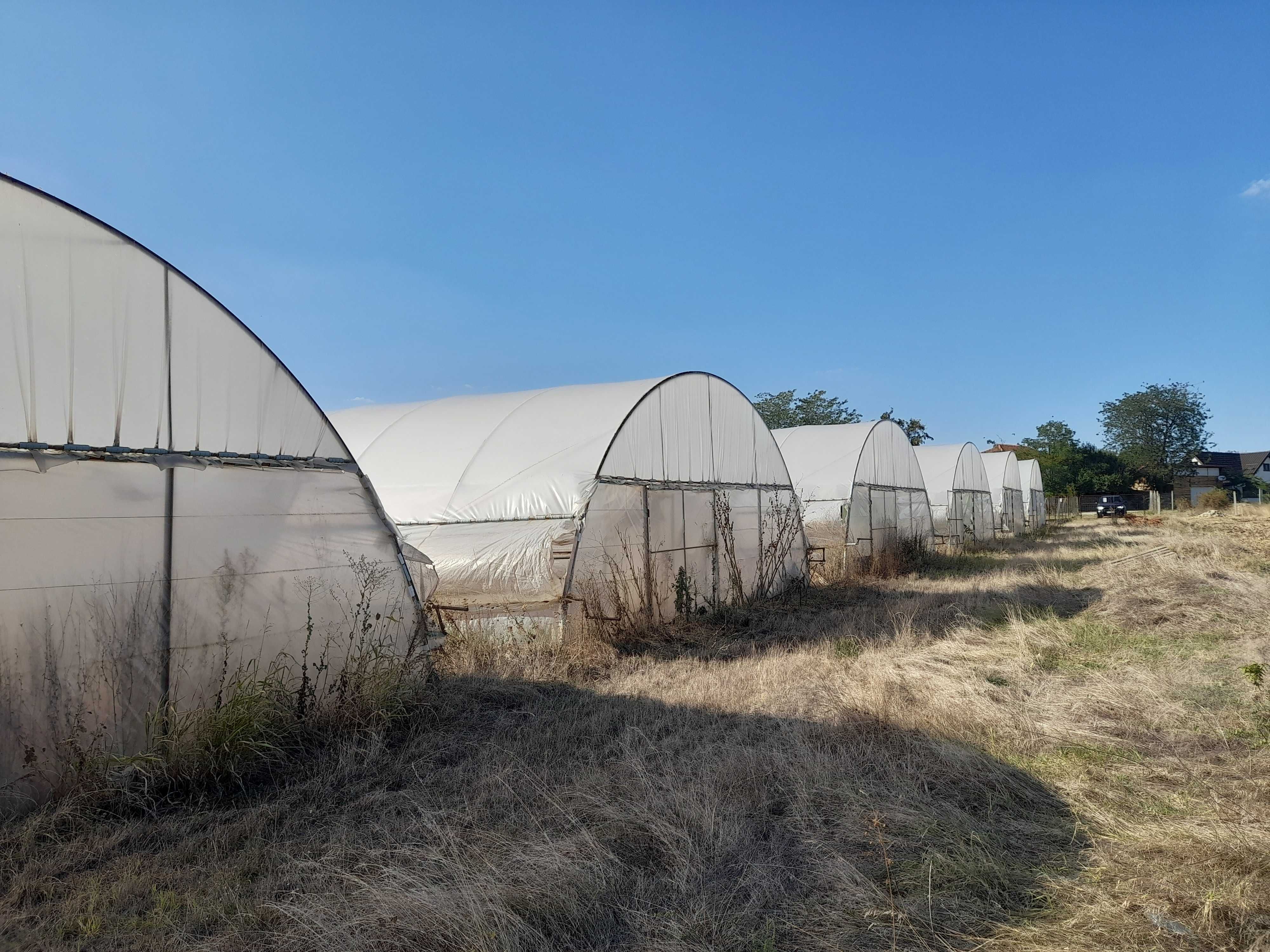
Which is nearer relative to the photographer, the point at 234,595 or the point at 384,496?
the point at 234,595

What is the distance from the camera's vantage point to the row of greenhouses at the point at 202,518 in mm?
4746

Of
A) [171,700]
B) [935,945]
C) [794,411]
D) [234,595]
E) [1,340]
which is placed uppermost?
[794,411]

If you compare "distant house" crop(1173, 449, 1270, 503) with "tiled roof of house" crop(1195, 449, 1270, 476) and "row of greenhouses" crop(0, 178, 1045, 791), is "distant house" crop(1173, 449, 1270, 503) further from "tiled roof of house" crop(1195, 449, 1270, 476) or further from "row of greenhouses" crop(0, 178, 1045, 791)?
"row of greenhouses" crop(0, 178, 1045, 791)

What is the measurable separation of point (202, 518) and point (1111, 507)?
53.0m

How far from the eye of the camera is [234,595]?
5.79m

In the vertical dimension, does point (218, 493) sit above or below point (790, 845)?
above

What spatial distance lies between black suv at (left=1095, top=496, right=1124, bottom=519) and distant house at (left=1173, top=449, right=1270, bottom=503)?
22.4 ft

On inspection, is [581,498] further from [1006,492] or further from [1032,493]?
[1032,493]

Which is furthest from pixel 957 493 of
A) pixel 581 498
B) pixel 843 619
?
pixel 581 498

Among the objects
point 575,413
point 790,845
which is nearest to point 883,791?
point 790,845

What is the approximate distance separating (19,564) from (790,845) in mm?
4287

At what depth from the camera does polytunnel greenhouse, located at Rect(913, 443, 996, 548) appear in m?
26.4

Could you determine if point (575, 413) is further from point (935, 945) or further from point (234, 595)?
point (935, 945)

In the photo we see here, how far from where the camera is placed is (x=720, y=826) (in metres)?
4.15
